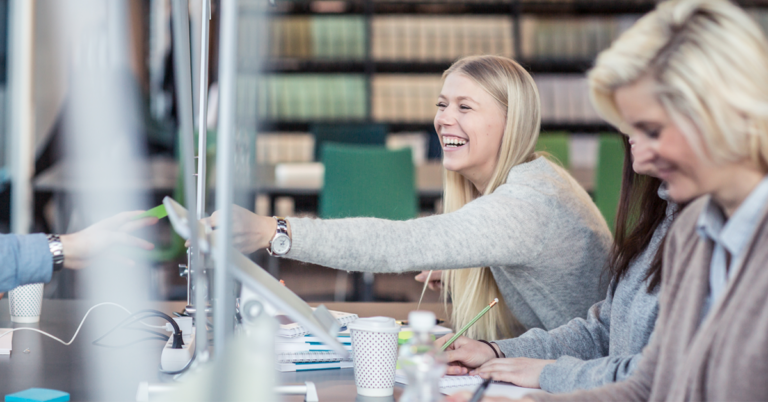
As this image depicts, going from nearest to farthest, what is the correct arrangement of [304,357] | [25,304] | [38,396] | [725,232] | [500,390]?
[725,232]
[38,396]
[500,390]
[304,357]
[25,304]

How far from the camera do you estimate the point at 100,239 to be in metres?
1.08

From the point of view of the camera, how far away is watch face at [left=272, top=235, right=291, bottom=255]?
41.8 inches

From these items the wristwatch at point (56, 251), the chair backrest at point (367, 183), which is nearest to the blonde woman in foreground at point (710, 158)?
the wristwatch at point (56, 251)

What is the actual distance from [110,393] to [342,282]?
367cm

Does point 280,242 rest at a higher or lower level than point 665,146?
lower

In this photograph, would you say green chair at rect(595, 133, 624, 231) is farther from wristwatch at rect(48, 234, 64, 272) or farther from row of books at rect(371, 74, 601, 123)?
wristwatch at rect(48, 234, 64, 272)

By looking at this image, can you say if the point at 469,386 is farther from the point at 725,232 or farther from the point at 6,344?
the point at 6,344

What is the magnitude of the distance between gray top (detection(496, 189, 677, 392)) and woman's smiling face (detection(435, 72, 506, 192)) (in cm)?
40

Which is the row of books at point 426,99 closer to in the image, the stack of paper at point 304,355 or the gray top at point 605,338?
the gray top at point 605,338

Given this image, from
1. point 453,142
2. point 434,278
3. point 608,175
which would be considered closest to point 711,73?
point 453,142

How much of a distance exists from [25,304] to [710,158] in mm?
1308

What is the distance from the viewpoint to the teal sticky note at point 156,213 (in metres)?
0.93

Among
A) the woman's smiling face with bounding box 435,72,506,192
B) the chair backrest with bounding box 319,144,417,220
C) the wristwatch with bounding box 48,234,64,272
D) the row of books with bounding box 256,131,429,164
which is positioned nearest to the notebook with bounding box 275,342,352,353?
the wristwatch with bounding box 48,234,64,272

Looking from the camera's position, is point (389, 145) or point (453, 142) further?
point (389, 145)
